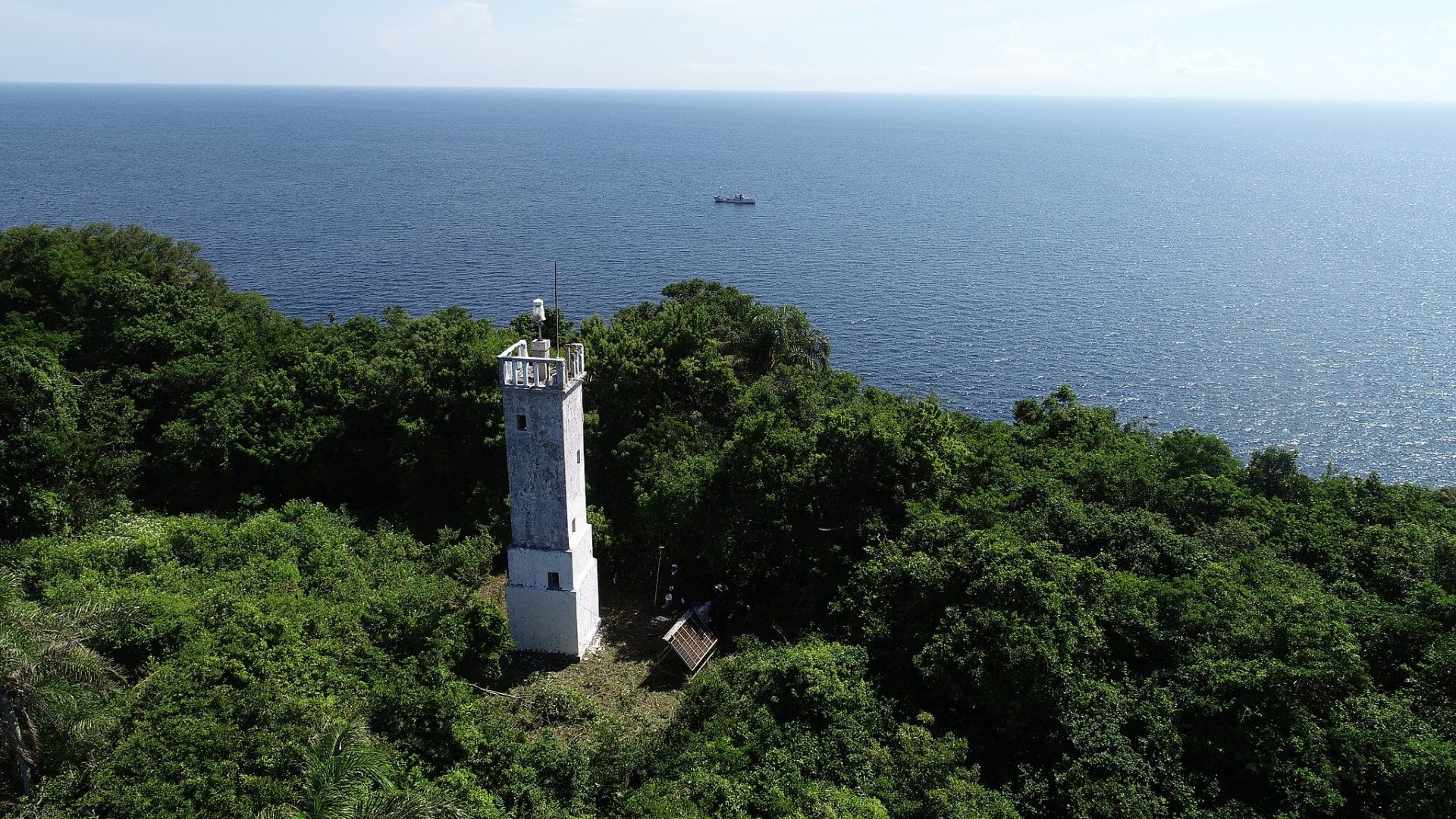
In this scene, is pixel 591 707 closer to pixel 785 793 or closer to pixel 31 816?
pixel 785 793

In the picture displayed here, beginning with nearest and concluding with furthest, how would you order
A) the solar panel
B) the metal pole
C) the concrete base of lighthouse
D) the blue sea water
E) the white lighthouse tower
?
1. the white lighthouse tower
2. the solar panel
3. the concrete base of lighthouse
4. the metal pole
5. the blue sea water

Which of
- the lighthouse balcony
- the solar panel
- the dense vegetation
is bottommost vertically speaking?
the solar panel

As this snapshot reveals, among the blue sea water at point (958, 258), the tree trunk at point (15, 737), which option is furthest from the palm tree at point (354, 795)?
the blue sea water at point (958, 258)

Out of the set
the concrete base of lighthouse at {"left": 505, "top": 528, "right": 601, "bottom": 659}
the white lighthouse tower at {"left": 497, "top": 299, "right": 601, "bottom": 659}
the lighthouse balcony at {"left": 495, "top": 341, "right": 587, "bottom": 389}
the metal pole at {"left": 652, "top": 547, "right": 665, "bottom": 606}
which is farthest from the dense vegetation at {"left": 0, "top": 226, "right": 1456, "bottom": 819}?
the lighthouse balcony at {"left": 495, "top": 341, "right": 587, "bottom": 389}

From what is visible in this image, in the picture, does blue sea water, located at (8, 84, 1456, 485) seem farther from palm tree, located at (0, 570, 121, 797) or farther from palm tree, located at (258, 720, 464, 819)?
palm tree, located at (0, 570, 121, 797)

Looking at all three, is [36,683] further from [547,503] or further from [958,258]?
[958,258]

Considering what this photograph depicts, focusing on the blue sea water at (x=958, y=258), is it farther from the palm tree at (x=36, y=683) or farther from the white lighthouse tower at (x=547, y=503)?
the palm tree at (x=36, y=683)

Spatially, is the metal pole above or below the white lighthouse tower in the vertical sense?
below

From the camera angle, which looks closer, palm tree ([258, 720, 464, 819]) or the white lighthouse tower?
A: palm tree ([258, 720, 464, 819])
